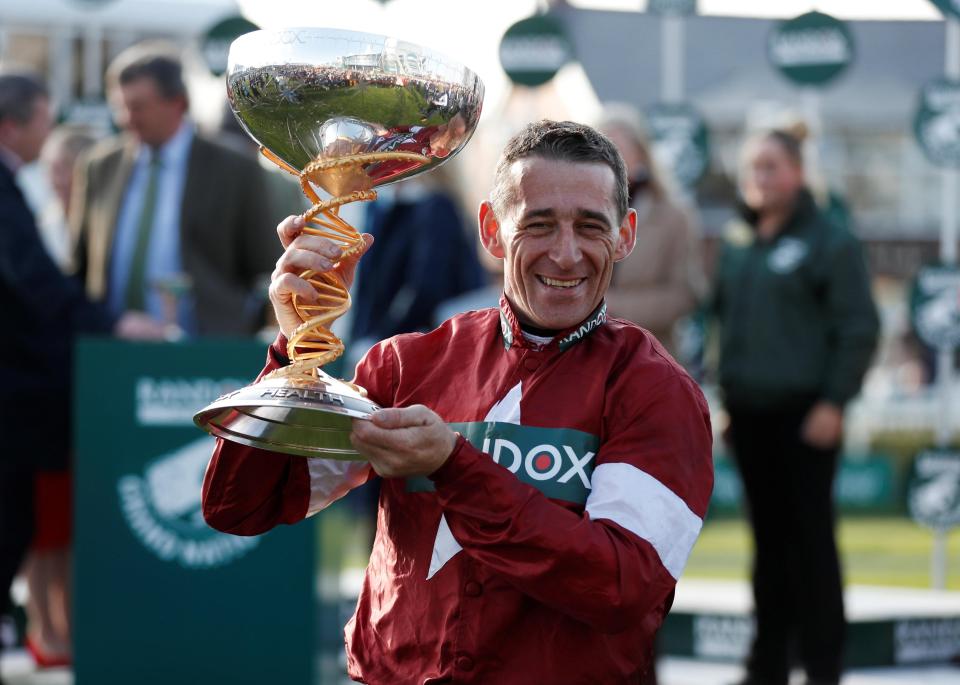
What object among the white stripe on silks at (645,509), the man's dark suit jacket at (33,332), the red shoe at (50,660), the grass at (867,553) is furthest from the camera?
the grass at (867,553)

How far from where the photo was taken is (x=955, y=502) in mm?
6488

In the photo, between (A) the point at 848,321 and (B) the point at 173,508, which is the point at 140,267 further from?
(A) the point at 848,321

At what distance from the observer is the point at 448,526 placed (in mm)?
2047

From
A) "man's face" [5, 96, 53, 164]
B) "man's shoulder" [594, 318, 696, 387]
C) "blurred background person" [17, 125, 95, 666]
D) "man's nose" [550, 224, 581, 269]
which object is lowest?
"blurred background person" [17, 125, 95, 666]

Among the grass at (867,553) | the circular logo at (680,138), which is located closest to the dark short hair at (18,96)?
the circular logo at (680,138)

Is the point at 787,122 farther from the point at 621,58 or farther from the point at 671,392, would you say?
the point at 621,58

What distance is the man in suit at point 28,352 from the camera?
187 inches

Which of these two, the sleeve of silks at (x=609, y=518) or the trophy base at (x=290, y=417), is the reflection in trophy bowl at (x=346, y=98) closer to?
the trophy base at (x=290, y=417)

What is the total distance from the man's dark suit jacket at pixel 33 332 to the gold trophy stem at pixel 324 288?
9.25 feet

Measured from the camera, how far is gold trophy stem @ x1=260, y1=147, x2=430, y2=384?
2070 millimetres

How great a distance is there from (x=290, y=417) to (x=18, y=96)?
3.72 metres

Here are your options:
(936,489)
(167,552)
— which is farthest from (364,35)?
(936,489)

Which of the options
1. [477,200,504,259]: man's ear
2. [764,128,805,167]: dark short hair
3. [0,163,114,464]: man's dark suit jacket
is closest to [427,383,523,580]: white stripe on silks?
[477,200,504,259]: man's ear

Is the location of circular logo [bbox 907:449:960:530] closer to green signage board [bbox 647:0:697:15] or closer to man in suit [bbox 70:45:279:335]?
green signage board [bbox 647:0:697:15]
